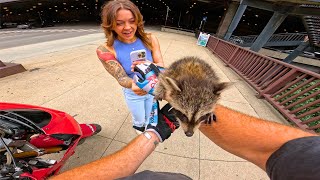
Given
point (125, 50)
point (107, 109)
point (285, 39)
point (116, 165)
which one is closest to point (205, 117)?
point (116, 165)

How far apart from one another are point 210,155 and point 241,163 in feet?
1.98

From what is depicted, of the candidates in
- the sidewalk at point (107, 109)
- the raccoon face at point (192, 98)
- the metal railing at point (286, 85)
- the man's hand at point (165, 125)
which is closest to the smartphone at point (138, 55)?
the man's hand at point (165, 125)

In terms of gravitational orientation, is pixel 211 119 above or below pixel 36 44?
above

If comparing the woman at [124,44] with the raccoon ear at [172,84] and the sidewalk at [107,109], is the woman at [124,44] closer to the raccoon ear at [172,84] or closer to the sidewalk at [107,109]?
the raccoon ear at [172,84]

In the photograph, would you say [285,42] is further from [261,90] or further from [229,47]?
[261,90]

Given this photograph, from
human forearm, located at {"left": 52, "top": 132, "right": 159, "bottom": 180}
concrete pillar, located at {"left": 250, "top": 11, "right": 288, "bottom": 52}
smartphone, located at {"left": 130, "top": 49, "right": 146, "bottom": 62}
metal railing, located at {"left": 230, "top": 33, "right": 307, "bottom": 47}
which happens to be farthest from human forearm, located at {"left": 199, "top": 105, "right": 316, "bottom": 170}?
metal railing, located at {"left": 230, "top": 33, "right": 307, "bottom": 47}

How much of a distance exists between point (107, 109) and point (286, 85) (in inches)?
223

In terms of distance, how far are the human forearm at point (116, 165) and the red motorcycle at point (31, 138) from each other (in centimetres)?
89

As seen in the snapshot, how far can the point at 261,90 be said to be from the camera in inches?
279

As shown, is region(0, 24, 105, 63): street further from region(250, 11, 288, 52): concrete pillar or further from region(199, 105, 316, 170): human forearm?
region(250, 11, 288, 52): concrete pillar

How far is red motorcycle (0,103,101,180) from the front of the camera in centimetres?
220

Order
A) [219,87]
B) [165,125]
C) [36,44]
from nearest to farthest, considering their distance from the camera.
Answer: [219,87]
[165,125]
[36,44]

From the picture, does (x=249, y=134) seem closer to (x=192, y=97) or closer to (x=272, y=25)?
(x=192, y=97)

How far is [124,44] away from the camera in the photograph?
9.90ft
